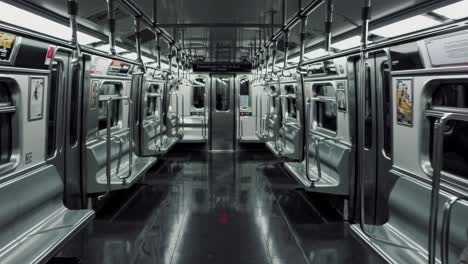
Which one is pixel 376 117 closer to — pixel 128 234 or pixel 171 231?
pixel 171 231

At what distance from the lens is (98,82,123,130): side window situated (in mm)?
5716

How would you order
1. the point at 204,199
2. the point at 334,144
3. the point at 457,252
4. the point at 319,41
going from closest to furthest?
the point at 457,252 < the point at 334,144 < the point at 204,199 < the point at 319,41

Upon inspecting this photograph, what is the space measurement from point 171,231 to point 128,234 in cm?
53

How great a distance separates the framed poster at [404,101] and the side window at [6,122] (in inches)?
131

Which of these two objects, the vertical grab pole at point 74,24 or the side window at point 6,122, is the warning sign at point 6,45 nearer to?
the side window at point 6,122

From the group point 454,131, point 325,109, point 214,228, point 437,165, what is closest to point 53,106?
point 214,228

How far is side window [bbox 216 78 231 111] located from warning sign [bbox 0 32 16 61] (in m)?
9.92

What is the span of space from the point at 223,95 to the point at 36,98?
9454mm

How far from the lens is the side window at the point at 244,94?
1323 centimetres

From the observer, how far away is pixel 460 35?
9.18 ft

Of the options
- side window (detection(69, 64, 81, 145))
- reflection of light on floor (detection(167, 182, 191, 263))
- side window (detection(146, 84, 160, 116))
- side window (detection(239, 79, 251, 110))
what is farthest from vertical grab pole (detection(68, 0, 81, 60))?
side window (detection(239, 79, 251, 110))

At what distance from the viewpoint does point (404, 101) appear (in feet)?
12.5

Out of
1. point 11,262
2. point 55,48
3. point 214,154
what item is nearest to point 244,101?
point 214,154

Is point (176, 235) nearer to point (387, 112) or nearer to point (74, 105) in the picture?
point (74, 105)
